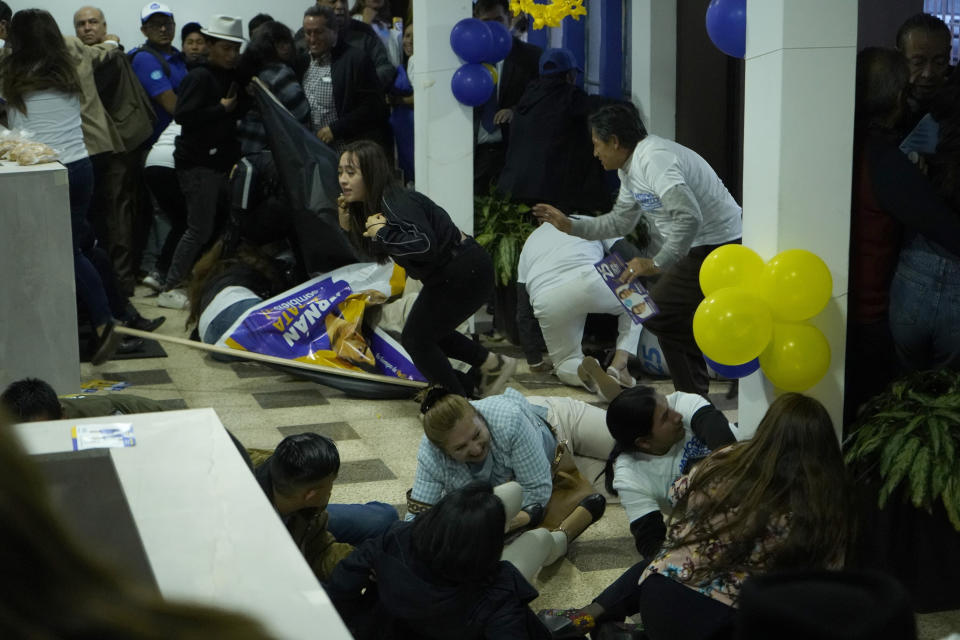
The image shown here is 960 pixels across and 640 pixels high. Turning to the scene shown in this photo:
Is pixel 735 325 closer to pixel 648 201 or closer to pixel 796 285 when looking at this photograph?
pixel 796 285

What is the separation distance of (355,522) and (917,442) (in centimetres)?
168

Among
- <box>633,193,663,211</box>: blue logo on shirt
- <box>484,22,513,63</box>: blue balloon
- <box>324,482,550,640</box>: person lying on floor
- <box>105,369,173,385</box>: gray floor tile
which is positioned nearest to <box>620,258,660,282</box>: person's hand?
<box>633,193,663,211</box>: blue logo on shirt

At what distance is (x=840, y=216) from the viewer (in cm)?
363

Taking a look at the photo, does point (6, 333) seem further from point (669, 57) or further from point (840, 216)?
point (669, 57)

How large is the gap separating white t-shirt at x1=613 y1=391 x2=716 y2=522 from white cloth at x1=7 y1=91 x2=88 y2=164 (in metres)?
3.86

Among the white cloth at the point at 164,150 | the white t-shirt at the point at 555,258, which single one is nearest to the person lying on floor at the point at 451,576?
the white t-shirt at the point at 555,258

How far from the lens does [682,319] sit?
503cm

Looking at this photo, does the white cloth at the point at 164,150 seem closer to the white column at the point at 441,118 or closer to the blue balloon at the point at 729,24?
the white column at the point at 441,118

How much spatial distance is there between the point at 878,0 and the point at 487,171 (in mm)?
2664

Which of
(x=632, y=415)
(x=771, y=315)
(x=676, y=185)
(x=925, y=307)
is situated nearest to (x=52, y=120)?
(x=676, y=185)

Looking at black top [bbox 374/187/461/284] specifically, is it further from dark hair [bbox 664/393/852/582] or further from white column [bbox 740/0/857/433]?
dark hair [bbox 664/393/852/582]

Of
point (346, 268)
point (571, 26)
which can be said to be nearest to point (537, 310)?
point (346, 268)

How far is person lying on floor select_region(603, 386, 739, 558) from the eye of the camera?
3621 mm

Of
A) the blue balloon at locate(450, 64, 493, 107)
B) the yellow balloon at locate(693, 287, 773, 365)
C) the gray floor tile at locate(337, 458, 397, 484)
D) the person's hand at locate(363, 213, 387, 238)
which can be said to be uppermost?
the blue balloon at locate(450, 64, 493, 107)
